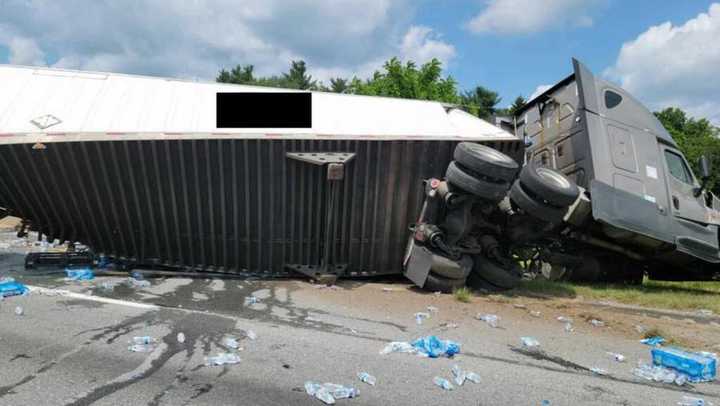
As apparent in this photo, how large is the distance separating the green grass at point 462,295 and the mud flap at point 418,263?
1.37 feet

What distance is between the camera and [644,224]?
6668 mm

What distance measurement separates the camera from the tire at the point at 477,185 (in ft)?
18.8

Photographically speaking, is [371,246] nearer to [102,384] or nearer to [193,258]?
[193,258]

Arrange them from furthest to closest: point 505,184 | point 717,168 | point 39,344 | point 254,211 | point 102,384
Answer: point 717,168 → point 254,211 → point 505,184 → point 39,344 → point 102,384

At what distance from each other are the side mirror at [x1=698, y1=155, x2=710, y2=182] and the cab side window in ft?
0.73

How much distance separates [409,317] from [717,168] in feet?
125

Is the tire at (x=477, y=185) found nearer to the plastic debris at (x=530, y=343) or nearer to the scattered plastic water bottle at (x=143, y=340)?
the plastic debris at (x=530, y=343)

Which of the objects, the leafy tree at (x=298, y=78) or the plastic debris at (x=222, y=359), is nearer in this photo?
the plastic debris at (x=222, y=359)

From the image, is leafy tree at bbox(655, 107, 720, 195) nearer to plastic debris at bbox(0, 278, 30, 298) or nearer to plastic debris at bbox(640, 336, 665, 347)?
plastic debris at bbox(640, 336, 665, 347)

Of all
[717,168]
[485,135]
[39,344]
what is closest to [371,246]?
[485,135]

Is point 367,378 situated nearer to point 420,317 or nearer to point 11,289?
point 420,317

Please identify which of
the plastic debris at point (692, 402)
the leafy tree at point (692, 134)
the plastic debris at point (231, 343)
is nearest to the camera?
the plastic debris at point (692, 402)

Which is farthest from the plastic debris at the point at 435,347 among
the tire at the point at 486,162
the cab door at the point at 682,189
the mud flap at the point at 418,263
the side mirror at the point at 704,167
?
the side mirror at the point at 704,167

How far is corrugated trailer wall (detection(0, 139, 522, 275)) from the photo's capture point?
5801mm
